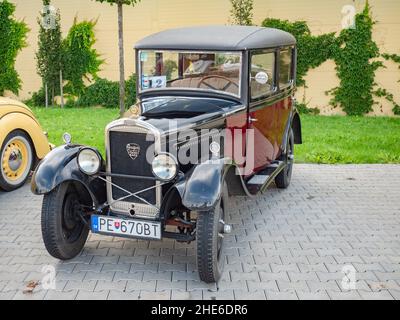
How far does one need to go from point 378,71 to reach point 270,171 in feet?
26.5

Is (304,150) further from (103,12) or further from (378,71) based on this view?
(103,12)

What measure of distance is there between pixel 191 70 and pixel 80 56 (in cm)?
905

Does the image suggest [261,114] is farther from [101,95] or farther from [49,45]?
[49,45]

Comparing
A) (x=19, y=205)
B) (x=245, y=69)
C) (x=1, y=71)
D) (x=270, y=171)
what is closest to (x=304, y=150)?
(x=270, y=171)

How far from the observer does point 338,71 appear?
40.1ft

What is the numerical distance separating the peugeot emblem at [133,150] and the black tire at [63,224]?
580 millimetres

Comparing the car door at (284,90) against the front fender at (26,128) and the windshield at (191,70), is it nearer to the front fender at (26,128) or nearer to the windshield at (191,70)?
the windshield at (191,70)

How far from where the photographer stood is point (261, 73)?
4.36 meters

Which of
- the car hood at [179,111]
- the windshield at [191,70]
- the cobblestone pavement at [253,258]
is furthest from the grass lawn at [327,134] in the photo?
the car hood at [179,111]

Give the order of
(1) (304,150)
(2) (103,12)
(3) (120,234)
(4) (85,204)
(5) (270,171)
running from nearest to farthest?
(3) (120,234) → (4) (85,204) → (5) (270,171) → (1) (304,150) → (2) (103,12)

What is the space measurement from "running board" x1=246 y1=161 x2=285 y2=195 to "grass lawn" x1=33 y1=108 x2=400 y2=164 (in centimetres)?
225

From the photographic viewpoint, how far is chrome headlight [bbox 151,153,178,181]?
359cm

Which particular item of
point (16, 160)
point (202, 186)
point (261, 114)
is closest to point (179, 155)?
point (202, 186)

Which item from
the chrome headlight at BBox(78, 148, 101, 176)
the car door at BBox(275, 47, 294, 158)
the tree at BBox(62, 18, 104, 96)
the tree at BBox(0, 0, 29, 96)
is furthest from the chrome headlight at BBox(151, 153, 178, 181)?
the tree at BBox(0, 0, 29, 96)
